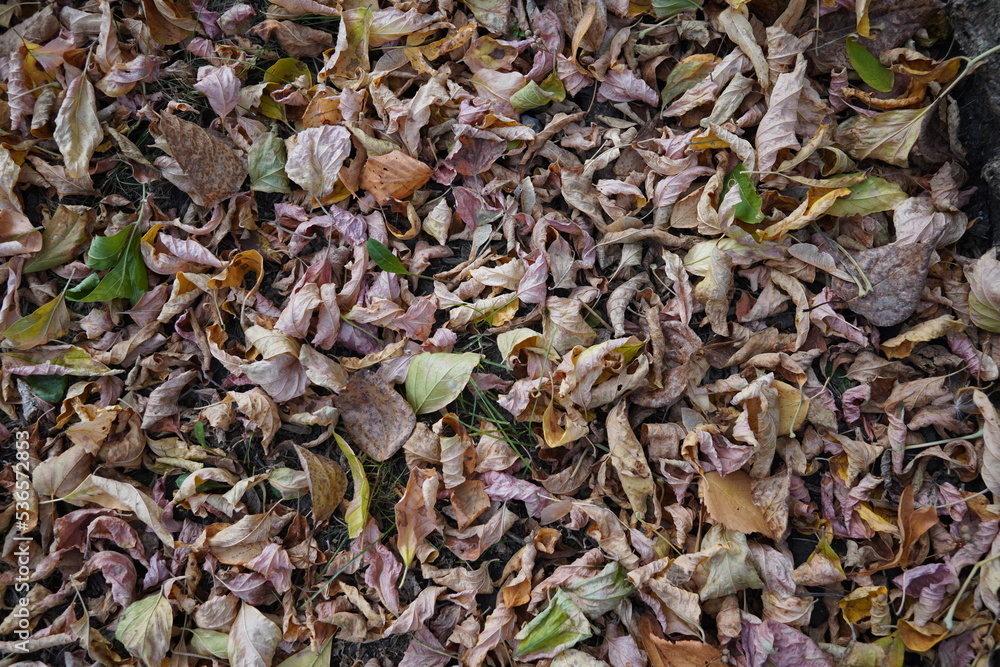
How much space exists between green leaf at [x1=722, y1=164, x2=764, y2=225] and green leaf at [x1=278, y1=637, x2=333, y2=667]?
5.66ft

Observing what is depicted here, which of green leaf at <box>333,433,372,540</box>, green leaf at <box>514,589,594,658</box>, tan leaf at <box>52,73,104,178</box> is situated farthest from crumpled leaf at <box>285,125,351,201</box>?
green leaf at <box>514,589,594,658</box>

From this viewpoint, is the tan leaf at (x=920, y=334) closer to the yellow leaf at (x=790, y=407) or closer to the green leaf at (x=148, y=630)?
the yellow leaf at (x=790, y=407)

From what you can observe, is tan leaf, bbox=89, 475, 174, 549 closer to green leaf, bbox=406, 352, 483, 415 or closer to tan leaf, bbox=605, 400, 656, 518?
green leaf, bbox=406, 352, 483, 415

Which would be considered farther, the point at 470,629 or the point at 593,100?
the point at 593,100

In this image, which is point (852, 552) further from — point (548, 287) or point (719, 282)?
point (548, 287)

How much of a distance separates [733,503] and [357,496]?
107cm

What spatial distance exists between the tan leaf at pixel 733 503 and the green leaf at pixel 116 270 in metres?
1.82

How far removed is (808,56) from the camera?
1905 mm

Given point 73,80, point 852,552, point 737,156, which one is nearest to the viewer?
point 852,552

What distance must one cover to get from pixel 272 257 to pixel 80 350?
67 centimetres

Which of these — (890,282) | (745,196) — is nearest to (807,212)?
(745,196)

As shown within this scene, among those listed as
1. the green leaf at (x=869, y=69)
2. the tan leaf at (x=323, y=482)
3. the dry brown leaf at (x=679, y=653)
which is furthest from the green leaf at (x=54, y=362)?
the green leaf at (x=869, y=69)

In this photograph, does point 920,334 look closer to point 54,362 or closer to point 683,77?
point 683,77

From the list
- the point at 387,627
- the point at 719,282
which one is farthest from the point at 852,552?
the point at 387,627
